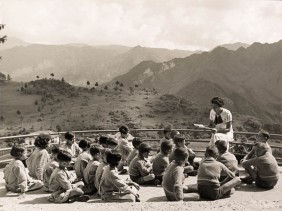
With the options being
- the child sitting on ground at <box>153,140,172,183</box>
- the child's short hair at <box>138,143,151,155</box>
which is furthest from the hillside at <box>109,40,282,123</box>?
the child's short hair at <box>138,143,151,155</box>

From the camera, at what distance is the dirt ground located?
6312 mm

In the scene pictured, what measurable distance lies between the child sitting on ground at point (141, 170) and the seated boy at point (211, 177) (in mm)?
1556

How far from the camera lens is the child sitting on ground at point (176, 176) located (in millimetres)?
7277

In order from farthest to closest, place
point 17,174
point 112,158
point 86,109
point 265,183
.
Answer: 1. point 86,109
2. point 265,183
3. point 17,174
4. point 112,158

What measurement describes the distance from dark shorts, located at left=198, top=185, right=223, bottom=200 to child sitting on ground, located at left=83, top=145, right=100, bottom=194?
216 centimetres

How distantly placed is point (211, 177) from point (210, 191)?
28 cm

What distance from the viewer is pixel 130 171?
9062 millimetres

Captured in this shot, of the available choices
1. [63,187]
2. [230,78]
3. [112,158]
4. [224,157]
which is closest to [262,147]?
[224,157]

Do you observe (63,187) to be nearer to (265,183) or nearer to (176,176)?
(176,176)

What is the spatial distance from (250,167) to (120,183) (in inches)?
126

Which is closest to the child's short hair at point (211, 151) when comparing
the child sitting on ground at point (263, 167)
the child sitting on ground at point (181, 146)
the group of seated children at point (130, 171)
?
the group of seated children at point (130, 171)

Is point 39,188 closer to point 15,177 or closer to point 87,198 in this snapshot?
point 15,177

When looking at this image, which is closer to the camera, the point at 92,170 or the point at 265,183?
the point at 92,170

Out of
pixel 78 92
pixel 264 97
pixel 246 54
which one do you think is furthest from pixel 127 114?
pixel 246 54
